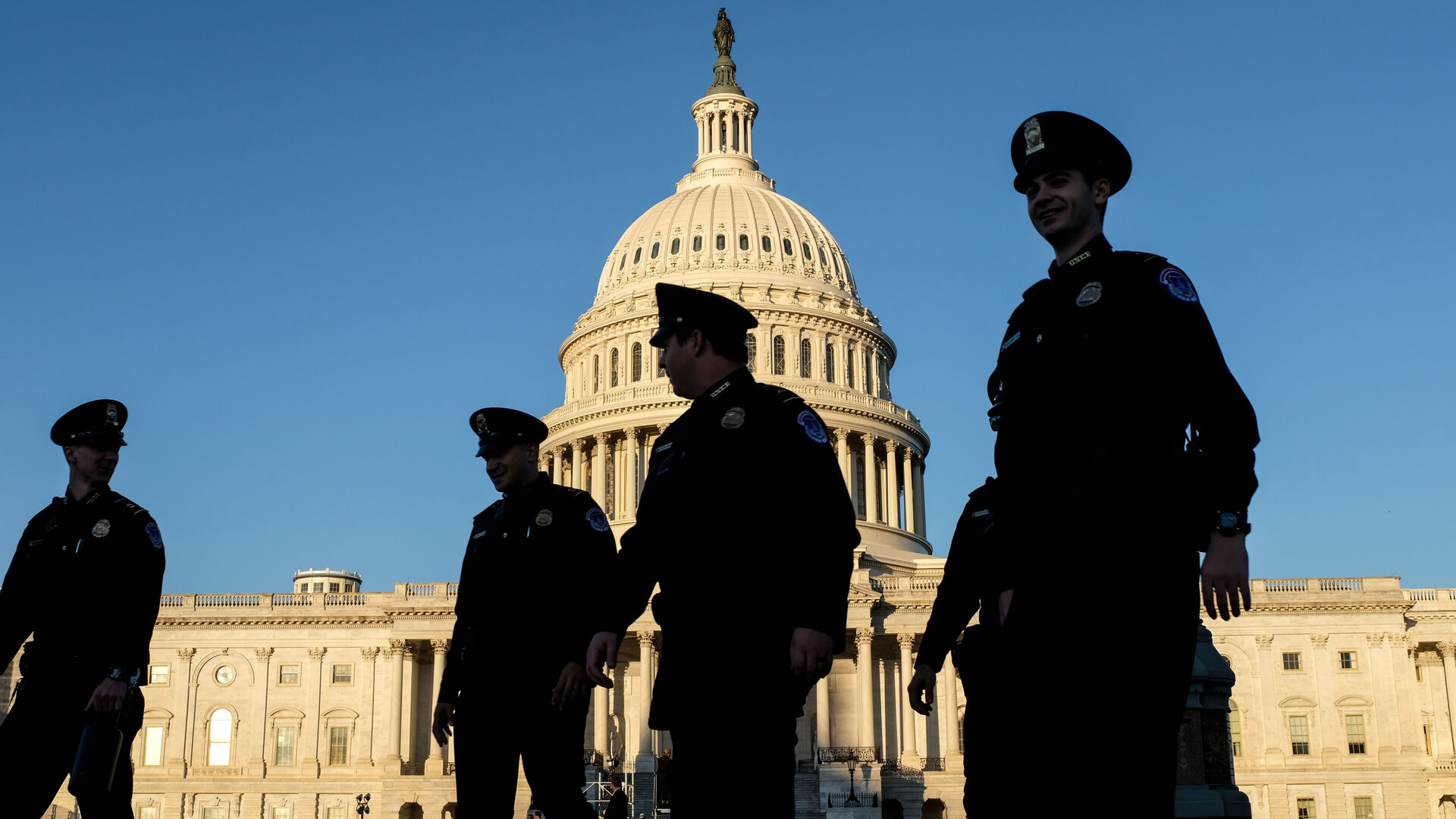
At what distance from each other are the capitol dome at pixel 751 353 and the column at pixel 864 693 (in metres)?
13.5

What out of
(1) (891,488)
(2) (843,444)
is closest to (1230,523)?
(2) (843,444)

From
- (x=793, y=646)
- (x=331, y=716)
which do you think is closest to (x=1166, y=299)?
(x=793, y=646)

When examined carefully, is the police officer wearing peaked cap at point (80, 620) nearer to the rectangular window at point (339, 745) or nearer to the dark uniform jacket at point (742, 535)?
the dark uniform jacket at point (742, 535)

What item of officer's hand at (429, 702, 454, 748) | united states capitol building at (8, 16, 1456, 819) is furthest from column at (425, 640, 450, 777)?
officer's hand at (429, 702, 454, 748)

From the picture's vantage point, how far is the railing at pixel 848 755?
6162cm

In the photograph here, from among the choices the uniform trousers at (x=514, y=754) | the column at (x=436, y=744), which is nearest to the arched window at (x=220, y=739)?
the column at (x=436, y=744)

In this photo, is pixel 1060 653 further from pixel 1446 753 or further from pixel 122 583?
pixel 1446 753

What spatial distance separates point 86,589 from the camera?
1009cm

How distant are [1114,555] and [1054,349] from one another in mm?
910

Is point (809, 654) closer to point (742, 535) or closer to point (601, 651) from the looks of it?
point (742, 535)

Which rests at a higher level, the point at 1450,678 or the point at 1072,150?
the point at 1072,150

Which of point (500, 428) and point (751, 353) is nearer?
point (500, 428)

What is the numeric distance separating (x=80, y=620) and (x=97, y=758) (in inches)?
39.3

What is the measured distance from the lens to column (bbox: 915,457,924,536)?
8525 centimetres
